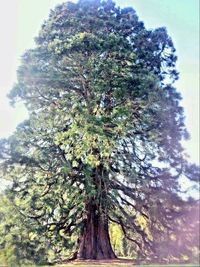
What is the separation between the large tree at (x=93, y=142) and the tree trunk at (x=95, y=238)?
3 centimetres

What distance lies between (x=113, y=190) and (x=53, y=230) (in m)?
2.33

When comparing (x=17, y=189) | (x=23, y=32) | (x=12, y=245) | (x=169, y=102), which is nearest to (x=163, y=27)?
(x=169, y=102)

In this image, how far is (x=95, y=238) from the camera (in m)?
12.1

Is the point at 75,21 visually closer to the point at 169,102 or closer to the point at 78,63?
the point at 78,63

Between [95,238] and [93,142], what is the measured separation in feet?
11.0

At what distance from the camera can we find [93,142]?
1070 cm

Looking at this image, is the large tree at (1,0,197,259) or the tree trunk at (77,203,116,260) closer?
the large tree at (1,0,197,259)

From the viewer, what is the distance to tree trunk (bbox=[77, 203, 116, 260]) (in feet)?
38.8

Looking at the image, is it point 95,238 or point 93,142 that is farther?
point 95,238

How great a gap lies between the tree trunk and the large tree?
3 centimetres

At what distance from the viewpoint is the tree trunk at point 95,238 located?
11.8 m

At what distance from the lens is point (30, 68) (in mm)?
11719

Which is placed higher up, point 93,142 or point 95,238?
point 93,142

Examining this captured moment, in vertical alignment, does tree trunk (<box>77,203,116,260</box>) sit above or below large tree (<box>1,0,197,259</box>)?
below
